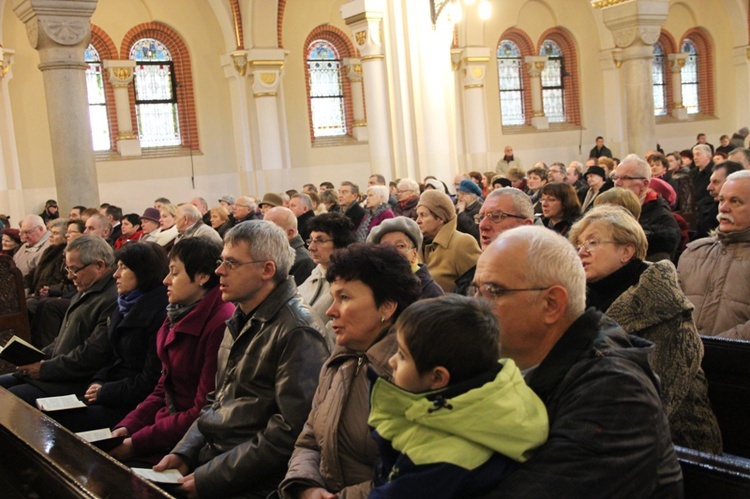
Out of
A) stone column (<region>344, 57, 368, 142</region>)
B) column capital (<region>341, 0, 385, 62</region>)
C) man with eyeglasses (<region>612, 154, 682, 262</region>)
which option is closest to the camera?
man with eyeglasses (<region>612, 154, 682, 262</region>)

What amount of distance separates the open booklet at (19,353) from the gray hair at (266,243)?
2.01m

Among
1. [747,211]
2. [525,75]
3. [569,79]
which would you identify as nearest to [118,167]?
[525,75]

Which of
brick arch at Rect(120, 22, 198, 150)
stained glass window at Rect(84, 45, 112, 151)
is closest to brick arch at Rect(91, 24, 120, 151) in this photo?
stained glass window at Rect(84, 45, 112, 151)

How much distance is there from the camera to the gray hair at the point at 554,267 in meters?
2.08

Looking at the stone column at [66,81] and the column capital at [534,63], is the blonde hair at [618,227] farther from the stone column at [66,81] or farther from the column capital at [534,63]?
the column capital at [534,63]

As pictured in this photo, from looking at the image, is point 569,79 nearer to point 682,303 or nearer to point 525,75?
point 525,75

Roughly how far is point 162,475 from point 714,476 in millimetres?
2087

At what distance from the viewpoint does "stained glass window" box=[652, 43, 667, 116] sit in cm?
2331

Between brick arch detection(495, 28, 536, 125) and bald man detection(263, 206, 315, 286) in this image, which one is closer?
bald man detection(263, 206, 315, 286)

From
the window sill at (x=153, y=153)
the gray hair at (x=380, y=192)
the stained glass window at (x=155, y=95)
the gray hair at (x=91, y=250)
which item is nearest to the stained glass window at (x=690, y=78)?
the window sill at (x=153, y=153)

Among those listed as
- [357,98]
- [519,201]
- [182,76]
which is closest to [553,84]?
[357,98]

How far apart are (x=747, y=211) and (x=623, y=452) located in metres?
2.81

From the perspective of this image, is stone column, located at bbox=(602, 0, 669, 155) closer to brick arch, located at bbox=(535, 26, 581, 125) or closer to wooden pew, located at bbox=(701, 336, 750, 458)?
brick arch, located at bbox=(535, 26, 581, 125)

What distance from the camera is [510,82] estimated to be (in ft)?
68.6
